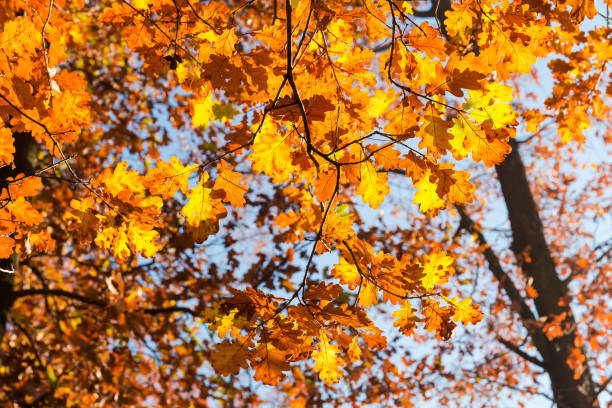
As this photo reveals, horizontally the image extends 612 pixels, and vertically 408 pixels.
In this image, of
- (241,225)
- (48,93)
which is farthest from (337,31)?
(241,225)

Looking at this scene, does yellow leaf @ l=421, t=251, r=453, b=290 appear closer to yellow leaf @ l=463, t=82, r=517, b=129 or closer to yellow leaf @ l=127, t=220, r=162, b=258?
yellow leaf @ l=463, t=82, r=517, b=129

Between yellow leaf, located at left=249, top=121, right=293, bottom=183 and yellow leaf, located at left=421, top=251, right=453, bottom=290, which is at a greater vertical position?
yellow leaf, located at left=249, top=121, right=293, bottom=183

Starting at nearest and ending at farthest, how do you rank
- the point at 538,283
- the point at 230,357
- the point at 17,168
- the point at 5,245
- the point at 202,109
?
the point at 230,357 < the point at 5,245 < the point at 202,109 < the point at 17,168 < the point at 538,283

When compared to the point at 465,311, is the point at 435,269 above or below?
above

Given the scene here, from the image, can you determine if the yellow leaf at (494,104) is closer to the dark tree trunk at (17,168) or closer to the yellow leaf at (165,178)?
the yellow leaf at (165,178)

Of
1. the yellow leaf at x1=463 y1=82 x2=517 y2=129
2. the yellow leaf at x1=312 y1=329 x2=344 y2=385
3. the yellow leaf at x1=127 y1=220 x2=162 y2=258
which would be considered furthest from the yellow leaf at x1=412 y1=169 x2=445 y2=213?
the yellow leaf at x1=127 y1=220 x2=162 y2=258

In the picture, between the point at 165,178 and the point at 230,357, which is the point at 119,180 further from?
the point at 230,357

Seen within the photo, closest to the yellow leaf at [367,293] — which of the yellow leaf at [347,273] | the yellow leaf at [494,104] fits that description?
the yellow leaf at [347,273]

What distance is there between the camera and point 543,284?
640 centimetres

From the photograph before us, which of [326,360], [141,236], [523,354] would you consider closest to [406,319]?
[326,360]

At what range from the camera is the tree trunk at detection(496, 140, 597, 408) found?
577 cm

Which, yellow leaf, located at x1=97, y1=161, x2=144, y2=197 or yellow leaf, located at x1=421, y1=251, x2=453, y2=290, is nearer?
yellow leaf, located at x1=421, y1=251, x2=453, y2=290

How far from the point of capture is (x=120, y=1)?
211cm

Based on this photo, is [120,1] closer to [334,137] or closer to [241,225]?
[334,137]
